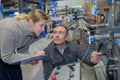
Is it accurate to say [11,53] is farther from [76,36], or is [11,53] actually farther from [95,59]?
[76,36]

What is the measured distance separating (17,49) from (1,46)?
0.71ft

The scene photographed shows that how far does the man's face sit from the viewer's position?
89.9 inches

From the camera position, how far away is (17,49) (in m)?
2.12

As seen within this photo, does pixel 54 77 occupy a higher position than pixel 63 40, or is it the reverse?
pixel 63 40

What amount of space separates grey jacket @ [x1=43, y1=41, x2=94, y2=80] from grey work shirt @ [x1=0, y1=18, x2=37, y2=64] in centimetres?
28

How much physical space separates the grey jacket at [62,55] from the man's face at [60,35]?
6 cm

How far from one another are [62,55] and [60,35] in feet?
0.67

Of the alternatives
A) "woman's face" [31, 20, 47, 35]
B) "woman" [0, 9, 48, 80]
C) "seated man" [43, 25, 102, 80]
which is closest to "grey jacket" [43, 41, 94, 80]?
"seated man" [43, 25, 102, 80]

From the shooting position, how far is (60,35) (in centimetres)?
229

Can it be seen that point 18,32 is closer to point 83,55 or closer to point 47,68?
point 47,68

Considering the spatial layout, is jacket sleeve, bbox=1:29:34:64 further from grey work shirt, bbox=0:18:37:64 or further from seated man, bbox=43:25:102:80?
seated man, bbox=43:25:102:80

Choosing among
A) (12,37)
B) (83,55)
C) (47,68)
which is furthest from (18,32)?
(83,55)

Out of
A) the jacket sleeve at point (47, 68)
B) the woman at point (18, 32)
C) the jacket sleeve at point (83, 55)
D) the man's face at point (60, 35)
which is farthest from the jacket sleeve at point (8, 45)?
the jacket sleeve at point (83, 55)

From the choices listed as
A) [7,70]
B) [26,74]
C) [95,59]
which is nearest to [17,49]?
[7,70]
